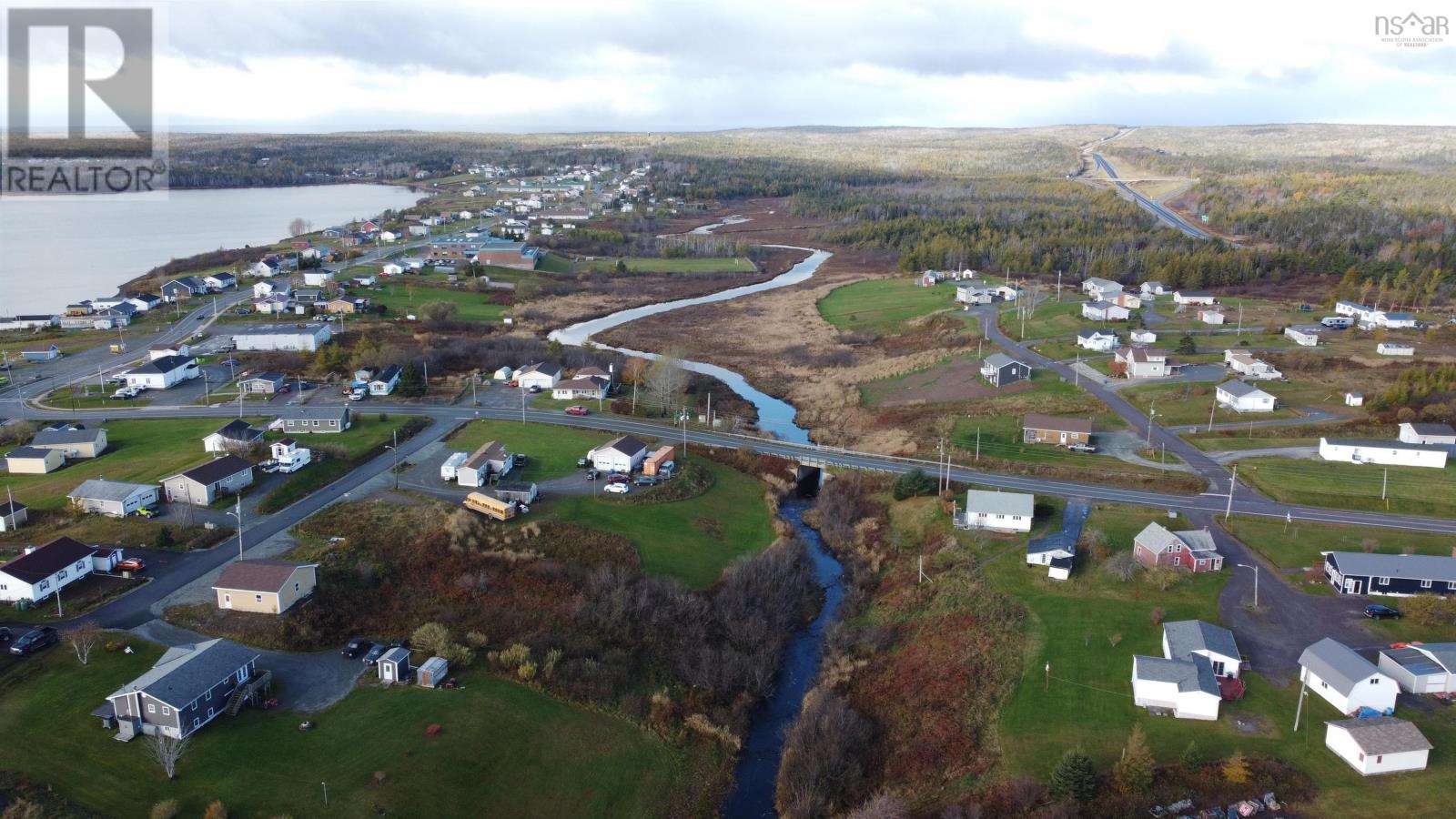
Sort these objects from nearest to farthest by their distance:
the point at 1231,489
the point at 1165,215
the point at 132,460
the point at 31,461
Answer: the point at 1231,489, the point at 31,461, the point at 132,460, the point at 1165,215

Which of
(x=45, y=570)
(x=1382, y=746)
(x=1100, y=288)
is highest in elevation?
(x=1100, y=288)

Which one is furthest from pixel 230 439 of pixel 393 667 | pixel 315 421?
pixel 393 667

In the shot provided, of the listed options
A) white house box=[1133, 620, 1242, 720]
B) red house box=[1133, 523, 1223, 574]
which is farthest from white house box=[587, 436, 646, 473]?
white house box=[1133, 620, 1242, 720]

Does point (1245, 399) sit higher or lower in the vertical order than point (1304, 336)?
Result: lower

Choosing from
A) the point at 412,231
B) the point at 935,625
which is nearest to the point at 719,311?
the point at 412,231

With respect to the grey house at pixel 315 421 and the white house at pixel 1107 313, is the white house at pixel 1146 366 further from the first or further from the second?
the grey house at pixel 315 421

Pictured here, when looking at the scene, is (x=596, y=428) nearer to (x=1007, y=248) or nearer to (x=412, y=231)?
(x=1007, y=248)

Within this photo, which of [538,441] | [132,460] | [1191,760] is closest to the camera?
[1191,760]

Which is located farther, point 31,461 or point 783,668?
point 31,461

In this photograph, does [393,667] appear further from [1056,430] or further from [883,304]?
[883,304]
